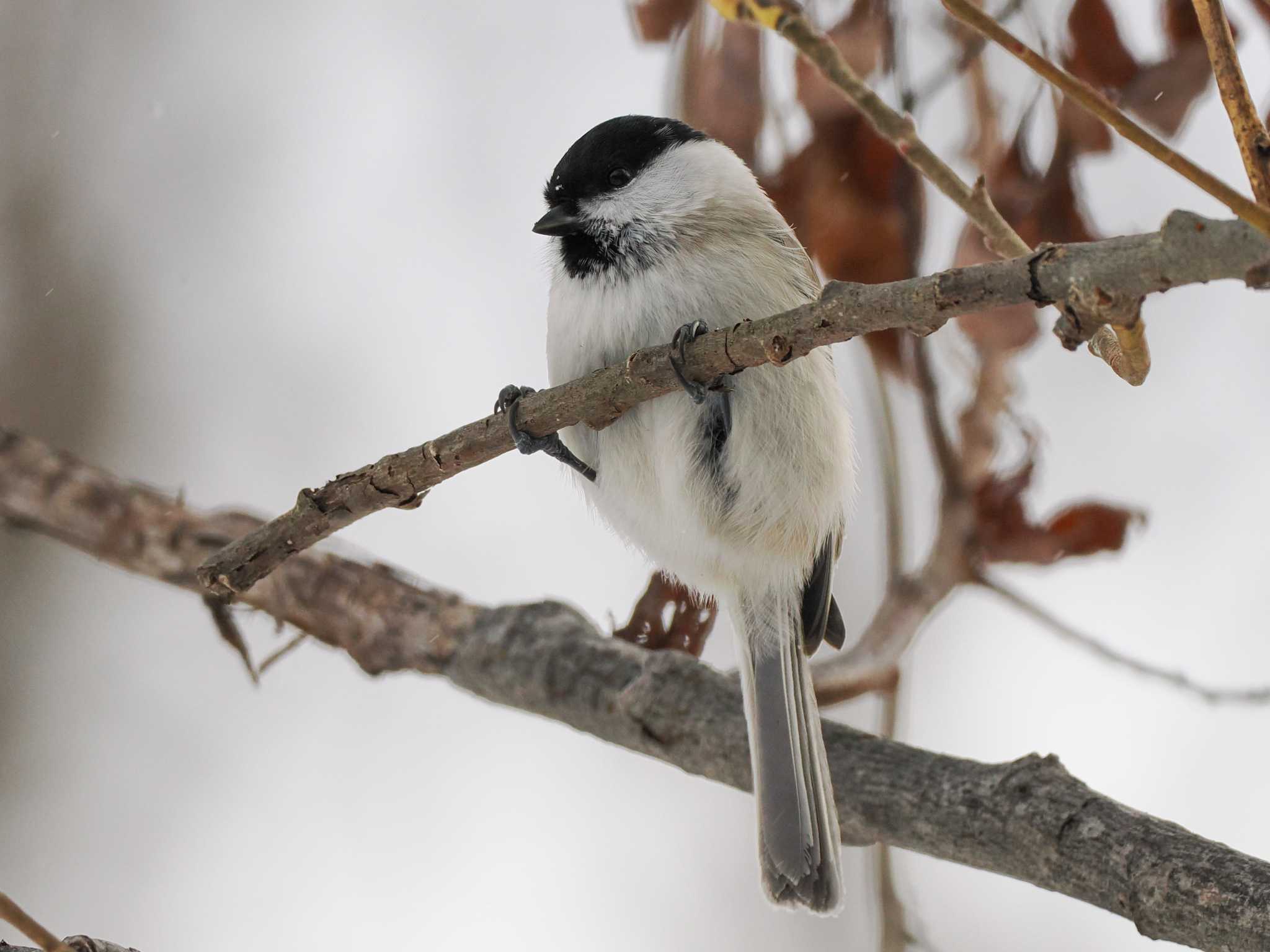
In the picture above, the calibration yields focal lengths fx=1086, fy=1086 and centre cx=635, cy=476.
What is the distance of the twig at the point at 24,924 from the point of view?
0.70 metres

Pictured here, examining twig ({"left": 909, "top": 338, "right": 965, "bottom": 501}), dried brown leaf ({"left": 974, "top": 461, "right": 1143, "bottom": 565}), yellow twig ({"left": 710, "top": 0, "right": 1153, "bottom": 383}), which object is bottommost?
yellow twig ({"left": 710, "top": 0, "right": 1153, "bottom": 383})

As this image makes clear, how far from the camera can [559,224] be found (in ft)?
5.04

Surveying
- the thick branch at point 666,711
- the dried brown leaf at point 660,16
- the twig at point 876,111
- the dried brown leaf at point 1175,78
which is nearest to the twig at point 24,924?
the twig at point 876,111

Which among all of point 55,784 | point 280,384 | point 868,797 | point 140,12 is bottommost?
point 55,784

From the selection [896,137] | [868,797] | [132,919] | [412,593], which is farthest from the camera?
[132,919]

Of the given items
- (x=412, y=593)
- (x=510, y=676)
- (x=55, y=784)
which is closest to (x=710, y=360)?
(x=510, y=676)

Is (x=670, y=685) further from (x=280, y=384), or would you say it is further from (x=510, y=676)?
(x=280, y=384)

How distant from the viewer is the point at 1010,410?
1562mm

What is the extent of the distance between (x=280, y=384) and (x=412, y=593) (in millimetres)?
1338

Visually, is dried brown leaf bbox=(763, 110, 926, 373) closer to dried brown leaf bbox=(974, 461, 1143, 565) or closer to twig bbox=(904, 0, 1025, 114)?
twig bbox=(904, 0, 1025, 114)

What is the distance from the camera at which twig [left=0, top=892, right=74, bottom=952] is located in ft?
2.29

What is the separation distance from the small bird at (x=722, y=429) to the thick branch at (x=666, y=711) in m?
0.08

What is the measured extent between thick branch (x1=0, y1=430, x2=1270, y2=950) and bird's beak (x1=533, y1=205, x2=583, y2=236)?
0.65 meters

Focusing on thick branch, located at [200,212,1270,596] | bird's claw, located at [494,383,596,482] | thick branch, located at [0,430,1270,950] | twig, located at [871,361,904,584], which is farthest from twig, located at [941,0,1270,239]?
twig, located at [871,361,904,584]
